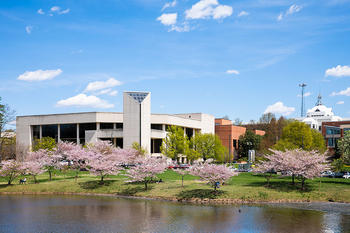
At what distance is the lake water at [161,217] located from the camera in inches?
1023

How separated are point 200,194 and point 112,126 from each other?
58.3m

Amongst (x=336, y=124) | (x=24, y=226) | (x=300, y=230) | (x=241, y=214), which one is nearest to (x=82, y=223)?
(x=24, y=226)

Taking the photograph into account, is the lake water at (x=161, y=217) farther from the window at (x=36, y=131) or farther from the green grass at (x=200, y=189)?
the window at (x=36, y=131)

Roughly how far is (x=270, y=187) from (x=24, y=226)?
26422 millimetres

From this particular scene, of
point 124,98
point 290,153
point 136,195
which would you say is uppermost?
point 124,98

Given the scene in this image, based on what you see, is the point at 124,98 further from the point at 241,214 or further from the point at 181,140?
the point at 241,214

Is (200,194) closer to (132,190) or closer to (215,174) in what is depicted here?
(215,174)

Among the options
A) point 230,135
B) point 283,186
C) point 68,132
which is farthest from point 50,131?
point 283,186

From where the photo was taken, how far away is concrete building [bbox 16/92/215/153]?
8644 centimetres

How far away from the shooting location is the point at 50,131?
323 feet

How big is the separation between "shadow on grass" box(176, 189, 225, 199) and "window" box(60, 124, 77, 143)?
199 feet

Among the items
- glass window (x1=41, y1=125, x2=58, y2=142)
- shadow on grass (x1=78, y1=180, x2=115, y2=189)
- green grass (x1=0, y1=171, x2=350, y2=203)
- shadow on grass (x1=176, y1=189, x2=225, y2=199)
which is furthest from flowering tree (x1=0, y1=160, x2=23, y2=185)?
glass window (x1=41, y1=125, x2=58, y2=142)

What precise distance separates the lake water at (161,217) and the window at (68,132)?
187 feet

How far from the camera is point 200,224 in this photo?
27.0 meters
